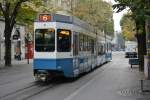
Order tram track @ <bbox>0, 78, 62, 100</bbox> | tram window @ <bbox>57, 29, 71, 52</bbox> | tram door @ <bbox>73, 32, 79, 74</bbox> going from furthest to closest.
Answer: tram door @ <bbox>73, 32, 79, 74</bbox>
tram window @ <bbox>57, 29, 71, 52</bbox>
tram track @ <bbox>0, 78, 62, 100</bbox>

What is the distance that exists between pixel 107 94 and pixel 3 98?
13.7ft

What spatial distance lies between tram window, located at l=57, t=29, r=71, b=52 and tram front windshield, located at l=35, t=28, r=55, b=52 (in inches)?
12.7

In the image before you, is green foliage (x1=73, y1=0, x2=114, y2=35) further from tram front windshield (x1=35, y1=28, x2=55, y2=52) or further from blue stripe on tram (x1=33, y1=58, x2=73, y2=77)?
tram front windshield (x1=35, y1=28, x2=55, y2=52)

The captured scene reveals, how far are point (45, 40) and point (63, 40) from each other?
37.5 inches

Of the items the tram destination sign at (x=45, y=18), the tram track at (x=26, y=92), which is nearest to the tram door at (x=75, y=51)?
the tram destination sign at (x=45, y=18)

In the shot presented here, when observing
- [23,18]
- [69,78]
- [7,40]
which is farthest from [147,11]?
[23,18]

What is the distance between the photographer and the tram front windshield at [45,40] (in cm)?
2358

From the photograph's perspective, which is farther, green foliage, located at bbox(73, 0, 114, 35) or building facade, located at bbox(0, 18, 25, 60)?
green foliage, located at bbox(73, 0, 114, 35)

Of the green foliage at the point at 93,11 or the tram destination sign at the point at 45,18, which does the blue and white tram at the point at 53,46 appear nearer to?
the tram destination sign at the point at 45,18

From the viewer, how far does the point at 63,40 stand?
2402cm

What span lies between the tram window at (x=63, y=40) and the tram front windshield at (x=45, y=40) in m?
0.32

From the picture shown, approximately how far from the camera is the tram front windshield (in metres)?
23.6

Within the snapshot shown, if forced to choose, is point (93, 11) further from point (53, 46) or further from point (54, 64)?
point (54, 64)

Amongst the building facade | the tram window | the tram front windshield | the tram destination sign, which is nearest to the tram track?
the tram front windshield
